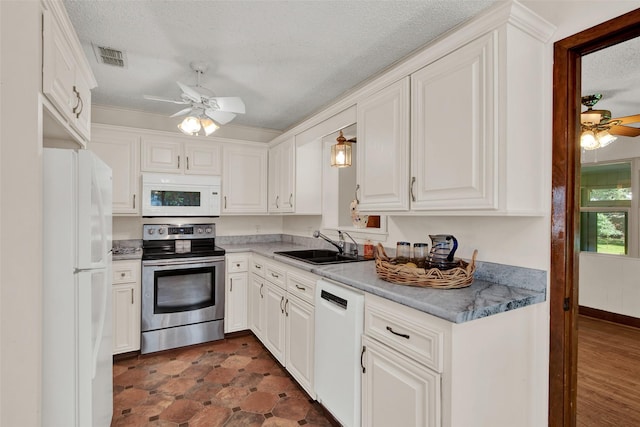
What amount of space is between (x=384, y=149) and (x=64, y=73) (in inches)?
67.3

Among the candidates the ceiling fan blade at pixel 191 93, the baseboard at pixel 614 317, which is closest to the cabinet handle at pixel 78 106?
the ceiling fan blade at pixel 191 93

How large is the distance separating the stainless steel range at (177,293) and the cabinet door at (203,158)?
0.71m

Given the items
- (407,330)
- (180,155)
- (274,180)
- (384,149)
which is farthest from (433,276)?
(180,155)

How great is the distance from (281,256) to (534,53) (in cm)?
215

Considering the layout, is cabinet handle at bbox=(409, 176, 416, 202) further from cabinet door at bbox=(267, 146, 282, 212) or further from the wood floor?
cabinet door at bbox=(267, 146, 282, 212)

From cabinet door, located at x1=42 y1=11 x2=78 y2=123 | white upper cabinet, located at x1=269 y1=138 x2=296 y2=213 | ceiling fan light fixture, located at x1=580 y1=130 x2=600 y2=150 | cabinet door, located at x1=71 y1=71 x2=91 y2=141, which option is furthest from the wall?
ceiling fan light fixture, located at x1=580 y1=130 x2=600 y2=150

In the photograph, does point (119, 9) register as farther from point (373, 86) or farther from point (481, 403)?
point (481, 403)

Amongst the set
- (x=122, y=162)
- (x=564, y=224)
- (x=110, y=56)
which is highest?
(x=110, y=56)

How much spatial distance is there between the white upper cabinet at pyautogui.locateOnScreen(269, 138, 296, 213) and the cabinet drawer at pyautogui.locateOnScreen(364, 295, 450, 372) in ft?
6.32

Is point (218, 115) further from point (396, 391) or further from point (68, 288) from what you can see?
point (396, 391)

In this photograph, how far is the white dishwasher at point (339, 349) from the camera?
1.72m

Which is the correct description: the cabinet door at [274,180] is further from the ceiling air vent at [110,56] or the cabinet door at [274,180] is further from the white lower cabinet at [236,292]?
the ceiling air vent at [110,56]

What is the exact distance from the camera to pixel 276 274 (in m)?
2.74

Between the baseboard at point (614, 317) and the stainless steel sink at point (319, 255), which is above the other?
the stainless steel sink at point (319, 255)
